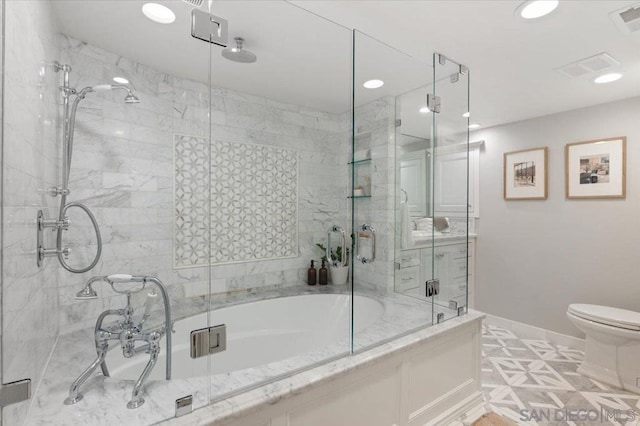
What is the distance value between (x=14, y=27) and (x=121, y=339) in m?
1.22

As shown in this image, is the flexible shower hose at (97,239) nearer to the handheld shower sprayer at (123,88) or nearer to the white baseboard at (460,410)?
the handheld shower sprayer at (123,88)

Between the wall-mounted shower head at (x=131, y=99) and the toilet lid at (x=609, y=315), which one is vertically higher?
the wall-mounted shower head at (x=131, y=99)

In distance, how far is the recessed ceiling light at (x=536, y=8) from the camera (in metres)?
1.48

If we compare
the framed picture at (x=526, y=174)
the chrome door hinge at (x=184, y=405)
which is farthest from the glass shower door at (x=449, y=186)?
the chrome door hinge at (x=184, y=405)

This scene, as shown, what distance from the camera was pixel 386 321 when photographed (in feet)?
6.35

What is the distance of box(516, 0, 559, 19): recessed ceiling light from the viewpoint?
1.48 m

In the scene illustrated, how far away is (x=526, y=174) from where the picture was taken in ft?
10.9

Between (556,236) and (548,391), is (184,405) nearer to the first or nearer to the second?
(548,391)

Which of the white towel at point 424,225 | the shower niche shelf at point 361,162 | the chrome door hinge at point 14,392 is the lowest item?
the chrome door hinge at point 14,392

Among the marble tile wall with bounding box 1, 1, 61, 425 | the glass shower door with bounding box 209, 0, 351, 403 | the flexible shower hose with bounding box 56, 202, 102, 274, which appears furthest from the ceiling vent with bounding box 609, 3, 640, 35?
the flexible shower hose with bounding box 56, 202, 102, 274

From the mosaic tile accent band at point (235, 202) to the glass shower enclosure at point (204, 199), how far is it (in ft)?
0.04

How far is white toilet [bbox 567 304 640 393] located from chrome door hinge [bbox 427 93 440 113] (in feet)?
7.03

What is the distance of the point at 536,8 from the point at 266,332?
254cm

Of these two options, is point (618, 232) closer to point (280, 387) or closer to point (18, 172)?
point (280, 387)
